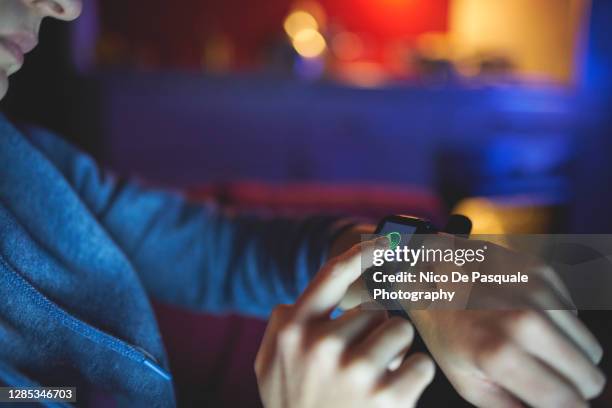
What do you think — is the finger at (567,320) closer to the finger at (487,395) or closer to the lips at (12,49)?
the finger at (487,395)

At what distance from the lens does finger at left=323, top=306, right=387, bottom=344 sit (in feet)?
1.04

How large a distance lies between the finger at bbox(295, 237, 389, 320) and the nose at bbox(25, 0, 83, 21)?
332 mm

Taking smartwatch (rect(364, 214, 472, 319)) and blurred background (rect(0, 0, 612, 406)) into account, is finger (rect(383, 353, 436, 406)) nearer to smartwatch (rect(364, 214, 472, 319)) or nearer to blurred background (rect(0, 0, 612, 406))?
smartwatch (rect(364, 214, 472, 319))

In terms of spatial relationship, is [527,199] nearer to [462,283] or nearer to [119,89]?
[119,89]

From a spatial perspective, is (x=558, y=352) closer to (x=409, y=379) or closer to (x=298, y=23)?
(x=409, y=379)

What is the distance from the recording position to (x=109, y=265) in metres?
0.56

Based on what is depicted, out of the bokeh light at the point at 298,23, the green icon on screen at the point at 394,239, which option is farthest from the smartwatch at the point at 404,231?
the bokeh light at the point at 298,23

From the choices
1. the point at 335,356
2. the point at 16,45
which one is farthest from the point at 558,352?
the point at 16,45

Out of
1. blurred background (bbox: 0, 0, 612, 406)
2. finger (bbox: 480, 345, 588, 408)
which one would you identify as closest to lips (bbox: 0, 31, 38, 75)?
finger (bbox: 480, 345, 588, 408)

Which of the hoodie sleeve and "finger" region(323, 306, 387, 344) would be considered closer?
"finger" region(323, 306, 387, 344)

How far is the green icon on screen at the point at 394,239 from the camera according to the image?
396 mm

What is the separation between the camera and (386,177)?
2645 millimetres

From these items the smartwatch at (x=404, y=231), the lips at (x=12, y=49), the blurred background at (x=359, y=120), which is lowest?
the blurred background at (x=359, y=120)

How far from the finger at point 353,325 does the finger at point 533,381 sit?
3.0 inches
